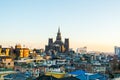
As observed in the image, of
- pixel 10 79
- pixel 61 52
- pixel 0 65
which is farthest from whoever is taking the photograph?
pixel 61 52

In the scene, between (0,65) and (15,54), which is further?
(15,54)

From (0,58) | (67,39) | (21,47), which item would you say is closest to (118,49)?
(67,39)

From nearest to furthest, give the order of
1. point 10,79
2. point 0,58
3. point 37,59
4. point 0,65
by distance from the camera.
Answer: point 10,79
point 0,65
point 0,58
point 37,59

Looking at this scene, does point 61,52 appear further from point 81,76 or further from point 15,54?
point 81,76

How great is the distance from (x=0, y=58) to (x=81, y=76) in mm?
29959

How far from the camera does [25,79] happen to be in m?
25.6

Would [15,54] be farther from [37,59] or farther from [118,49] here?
[118,49]

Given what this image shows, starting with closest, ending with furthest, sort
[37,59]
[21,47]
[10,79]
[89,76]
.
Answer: [10,79] → [89,76] → [37,59] → [21,47]

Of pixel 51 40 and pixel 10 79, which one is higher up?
pixel 51 40

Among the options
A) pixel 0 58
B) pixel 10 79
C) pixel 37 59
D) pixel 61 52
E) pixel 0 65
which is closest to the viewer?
pixel 10 79

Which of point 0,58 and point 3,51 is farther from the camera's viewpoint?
point 3,51

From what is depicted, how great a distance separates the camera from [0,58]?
54062 millimetres

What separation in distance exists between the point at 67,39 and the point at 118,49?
3869 centimetres

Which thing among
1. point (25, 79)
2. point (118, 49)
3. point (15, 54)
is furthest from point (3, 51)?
point (118, 49)
